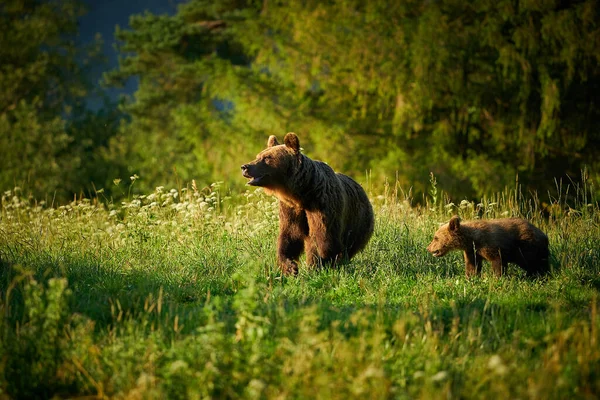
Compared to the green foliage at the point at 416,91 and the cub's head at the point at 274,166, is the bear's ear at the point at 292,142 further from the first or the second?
the green foliage at the point at 416,91

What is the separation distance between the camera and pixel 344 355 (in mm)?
4410

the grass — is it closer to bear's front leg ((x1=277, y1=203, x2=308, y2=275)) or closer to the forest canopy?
bear's front leg ((x1=277, y1=203, x2=308, y2=275))

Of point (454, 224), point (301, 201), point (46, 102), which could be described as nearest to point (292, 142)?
point (301, 201)

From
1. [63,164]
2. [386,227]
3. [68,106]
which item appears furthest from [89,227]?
[68,106]

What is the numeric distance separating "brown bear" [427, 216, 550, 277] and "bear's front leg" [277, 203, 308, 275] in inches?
59.7

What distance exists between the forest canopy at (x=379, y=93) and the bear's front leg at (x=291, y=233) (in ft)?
33.7

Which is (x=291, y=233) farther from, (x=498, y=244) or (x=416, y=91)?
(x=416, y=91)

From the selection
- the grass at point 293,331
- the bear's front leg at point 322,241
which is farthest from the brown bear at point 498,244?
the bear's front leg at point 322,241

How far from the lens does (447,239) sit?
7.74 metres

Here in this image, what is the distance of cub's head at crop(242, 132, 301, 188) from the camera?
7.16 meters

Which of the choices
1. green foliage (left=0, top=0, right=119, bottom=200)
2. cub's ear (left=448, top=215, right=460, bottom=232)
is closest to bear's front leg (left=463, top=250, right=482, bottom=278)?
A: cub's ear (left=448, top=215, right=460, bottom=232)

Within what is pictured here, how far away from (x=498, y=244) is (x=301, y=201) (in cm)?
221

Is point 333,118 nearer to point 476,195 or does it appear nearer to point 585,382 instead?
point 476,195

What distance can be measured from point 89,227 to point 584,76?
17474 millimetres
